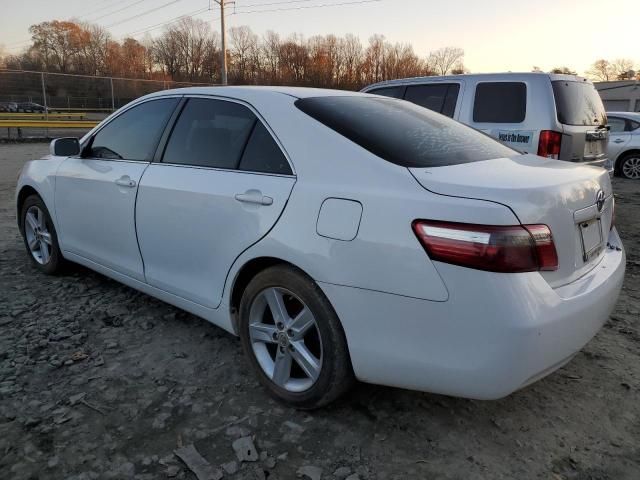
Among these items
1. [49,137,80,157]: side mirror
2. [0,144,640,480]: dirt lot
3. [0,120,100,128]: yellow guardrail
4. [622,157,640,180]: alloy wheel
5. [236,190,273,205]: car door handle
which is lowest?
[0,144,640,480]: dirt lot

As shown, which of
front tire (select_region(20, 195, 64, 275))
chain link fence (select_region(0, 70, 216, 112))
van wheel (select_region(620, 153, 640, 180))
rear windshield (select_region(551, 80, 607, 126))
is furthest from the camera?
chain link fence (select_region(0, 70, 216, 112))

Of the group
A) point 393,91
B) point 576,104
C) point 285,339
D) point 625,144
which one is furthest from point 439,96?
point 625,144

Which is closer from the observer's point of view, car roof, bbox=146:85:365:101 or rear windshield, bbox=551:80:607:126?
car roof, bbox=146:85:365:101

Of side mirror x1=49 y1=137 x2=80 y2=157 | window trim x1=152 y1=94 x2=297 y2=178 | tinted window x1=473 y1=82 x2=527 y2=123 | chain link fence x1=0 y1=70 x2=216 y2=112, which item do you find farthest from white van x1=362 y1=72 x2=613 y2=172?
chain link fence x1=0 y1=70 x2=216 y2=112

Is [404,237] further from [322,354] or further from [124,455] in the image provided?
[124,455]

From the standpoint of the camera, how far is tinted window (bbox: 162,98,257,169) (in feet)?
9.36

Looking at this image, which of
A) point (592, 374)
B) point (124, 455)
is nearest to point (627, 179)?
point (592, 374)

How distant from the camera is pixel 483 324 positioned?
1.90 meters

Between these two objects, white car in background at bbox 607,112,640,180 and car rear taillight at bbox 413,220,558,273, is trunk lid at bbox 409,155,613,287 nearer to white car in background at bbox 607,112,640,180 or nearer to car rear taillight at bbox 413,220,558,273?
car rear taillight at bbox 413,220,558,273

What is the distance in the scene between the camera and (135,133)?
11.7 ft

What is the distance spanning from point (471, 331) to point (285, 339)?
38.2 inches

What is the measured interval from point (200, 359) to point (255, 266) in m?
0.81

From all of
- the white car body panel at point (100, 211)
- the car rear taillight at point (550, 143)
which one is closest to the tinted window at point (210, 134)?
the white car body panel at point (100, 211)

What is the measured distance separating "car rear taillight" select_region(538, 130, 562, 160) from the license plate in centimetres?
364
